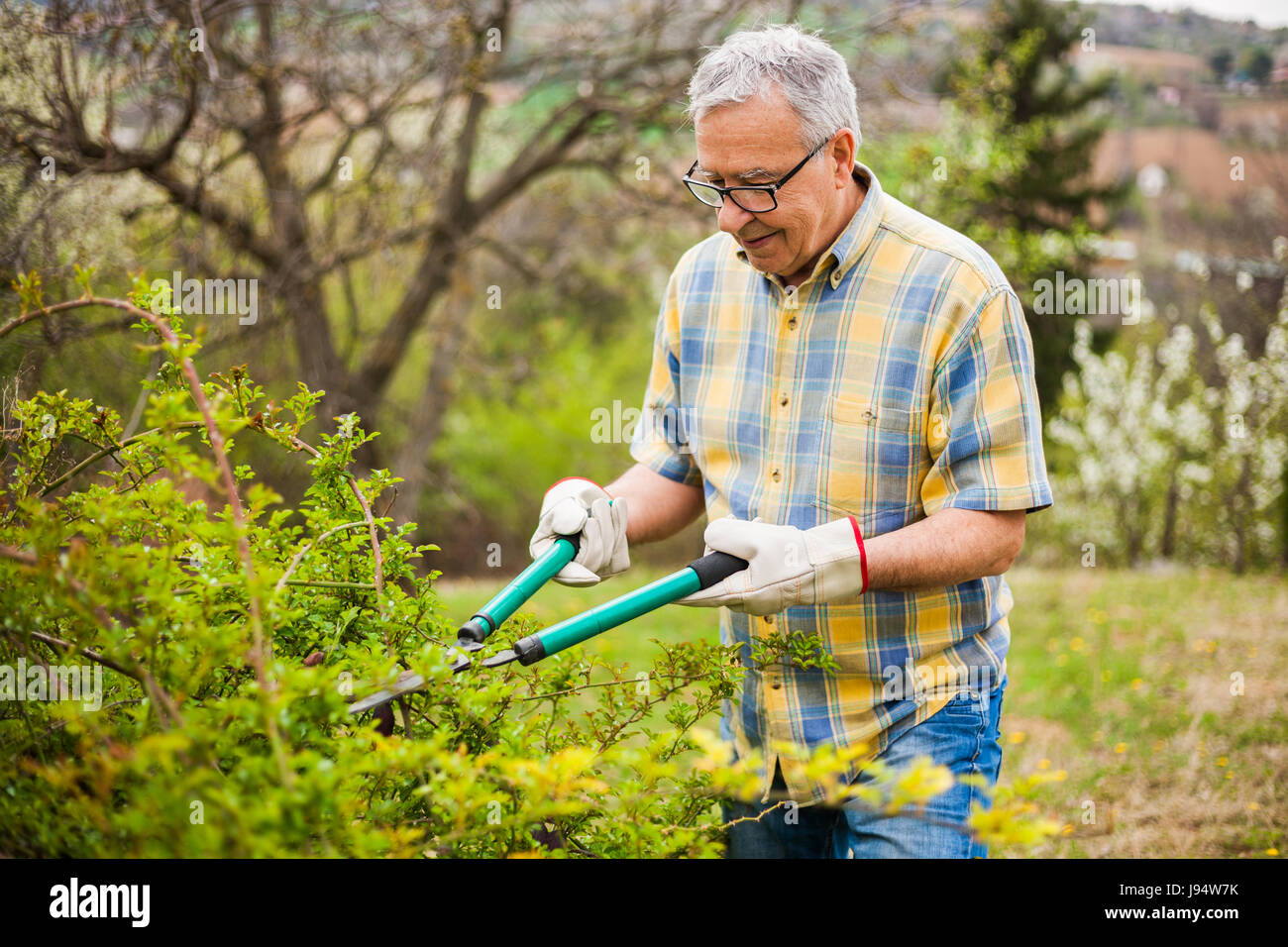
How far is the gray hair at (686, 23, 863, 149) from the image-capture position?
192 cm

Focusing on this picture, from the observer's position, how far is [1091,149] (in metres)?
15.7

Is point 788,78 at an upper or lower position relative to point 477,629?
upper

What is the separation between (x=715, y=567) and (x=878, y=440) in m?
0.43

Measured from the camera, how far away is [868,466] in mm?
2027

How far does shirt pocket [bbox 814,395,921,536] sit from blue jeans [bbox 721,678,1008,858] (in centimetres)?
39

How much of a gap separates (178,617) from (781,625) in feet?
3.97

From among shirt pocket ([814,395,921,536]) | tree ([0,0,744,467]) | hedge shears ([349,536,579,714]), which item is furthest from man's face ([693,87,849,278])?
tree ([0,0,744,467])

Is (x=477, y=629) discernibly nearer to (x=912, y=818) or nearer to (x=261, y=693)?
(x=261, y=693)

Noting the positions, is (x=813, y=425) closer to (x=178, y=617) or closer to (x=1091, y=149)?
(x=178, y=617)

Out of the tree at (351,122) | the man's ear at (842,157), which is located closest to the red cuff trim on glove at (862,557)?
the man's ear at (842,157)

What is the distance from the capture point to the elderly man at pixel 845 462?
6.17 ft

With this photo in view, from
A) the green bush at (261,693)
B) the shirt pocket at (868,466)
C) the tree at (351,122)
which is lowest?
the green bush at (261,693)

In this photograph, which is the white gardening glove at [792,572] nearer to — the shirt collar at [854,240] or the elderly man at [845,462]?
the elderly man at [845,462]

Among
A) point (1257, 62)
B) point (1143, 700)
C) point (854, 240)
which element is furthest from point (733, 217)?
point (1257, 62)
